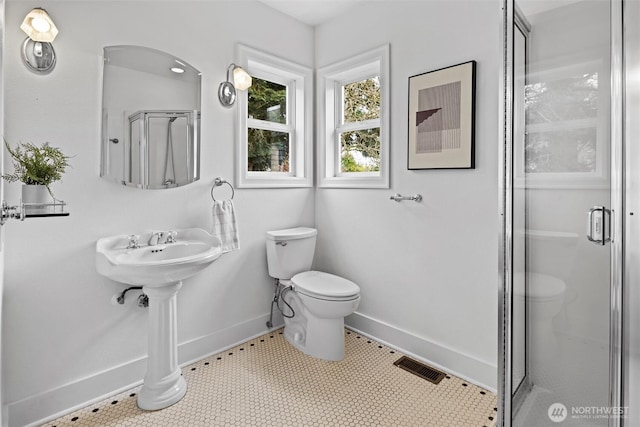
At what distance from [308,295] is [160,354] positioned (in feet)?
3.01

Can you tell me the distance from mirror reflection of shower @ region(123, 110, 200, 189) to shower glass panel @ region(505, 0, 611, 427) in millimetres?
1782

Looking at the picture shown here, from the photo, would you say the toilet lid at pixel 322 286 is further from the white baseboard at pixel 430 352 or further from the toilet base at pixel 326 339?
the white baseboard at pixel 430 352

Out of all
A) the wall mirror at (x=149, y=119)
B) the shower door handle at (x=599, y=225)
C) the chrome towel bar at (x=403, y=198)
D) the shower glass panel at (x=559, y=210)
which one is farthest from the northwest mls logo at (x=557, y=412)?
the wall mirror at (x=149, y=119)

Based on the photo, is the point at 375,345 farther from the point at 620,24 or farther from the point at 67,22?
the point at 67,22

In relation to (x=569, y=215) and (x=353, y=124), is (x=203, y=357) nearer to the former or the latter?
(x=353, y=124)

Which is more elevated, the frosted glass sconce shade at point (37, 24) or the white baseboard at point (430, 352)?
the frosted glass sconce shade at point (37, 24)

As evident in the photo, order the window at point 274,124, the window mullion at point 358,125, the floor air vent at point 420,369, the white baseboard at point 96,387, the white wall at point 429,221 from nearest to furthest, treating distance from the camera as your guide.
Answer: the white baseboard at point 96,387 → the white wall at point 429,221 → the floor air vent at point 420,369 → the window at point 274,124 → the window mullion at point 358,125

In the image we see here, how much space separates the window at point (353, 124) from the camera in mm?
2469

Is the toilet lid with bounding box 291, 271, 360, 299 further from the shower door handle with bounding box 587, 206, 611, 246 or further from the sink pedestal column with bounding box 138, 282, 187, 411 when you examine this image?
the shower door handle with bounding box 587, 206, 611, 246

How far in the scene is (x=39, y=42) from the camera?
1582mm

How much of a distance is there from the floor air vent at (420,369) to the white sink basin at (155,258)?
1.38m

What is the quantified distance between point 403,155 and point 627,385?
1666 millimetres

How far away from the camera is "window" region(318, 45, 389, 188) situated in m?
2.47

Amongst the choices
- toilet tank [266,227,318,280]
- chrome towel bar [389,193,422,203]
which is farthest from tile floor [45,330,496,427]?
chrome towel bar [389,193,422,203]
